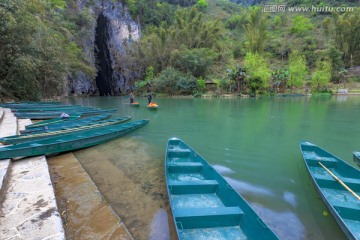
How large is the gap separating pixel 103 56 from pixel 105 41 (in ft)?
10.6

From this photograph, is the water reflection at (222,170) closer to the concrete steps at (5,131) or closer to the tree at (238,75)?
the concrete steps at (5,131)

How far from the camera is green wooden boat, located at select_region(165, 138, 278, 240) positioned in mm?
3133

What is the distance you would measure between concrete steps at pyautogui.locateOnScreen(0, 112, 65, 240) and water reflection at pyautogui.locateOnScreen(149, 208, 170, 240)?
1.31 metres

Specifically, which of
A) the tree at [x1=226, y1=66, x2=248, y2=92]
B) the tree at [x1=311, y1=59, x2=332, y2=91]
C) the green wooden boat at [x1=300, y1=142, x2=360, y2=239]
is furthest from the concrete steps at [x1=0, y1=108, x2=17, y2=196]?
the tree at [x1=311, y1=59, x2=332, y2=91]

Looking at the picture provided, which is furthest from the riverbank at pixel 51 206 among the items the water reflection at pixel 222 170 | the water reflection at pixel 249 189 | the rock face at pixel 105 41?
the rock face at pixel 105 41

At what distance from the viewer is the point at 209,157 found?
7211 mm

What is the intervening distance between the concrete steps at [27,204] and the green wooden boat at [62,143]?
30 centimetres

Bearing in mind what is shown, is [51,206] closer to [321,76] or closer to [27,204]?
[27,204]

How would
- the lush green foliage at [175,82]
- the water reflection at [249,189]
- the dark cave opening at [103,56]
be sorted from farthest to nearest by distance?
the dark cave opening at [103,56] < the lush green foliage at [175,82] < the water reflection at [249,189]

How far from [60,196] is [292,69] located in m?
38.3

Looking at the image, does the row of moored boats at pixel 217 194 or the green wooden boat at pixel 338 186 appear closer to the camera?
the row of moored boats at pixel 217 194

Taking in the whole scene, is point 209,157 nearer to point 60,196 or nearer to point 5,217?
point 60,196

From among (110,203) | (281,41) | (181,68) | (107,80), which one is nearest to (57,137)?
(110,203)

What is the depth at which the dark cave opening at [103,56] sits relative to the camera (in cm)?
4459
